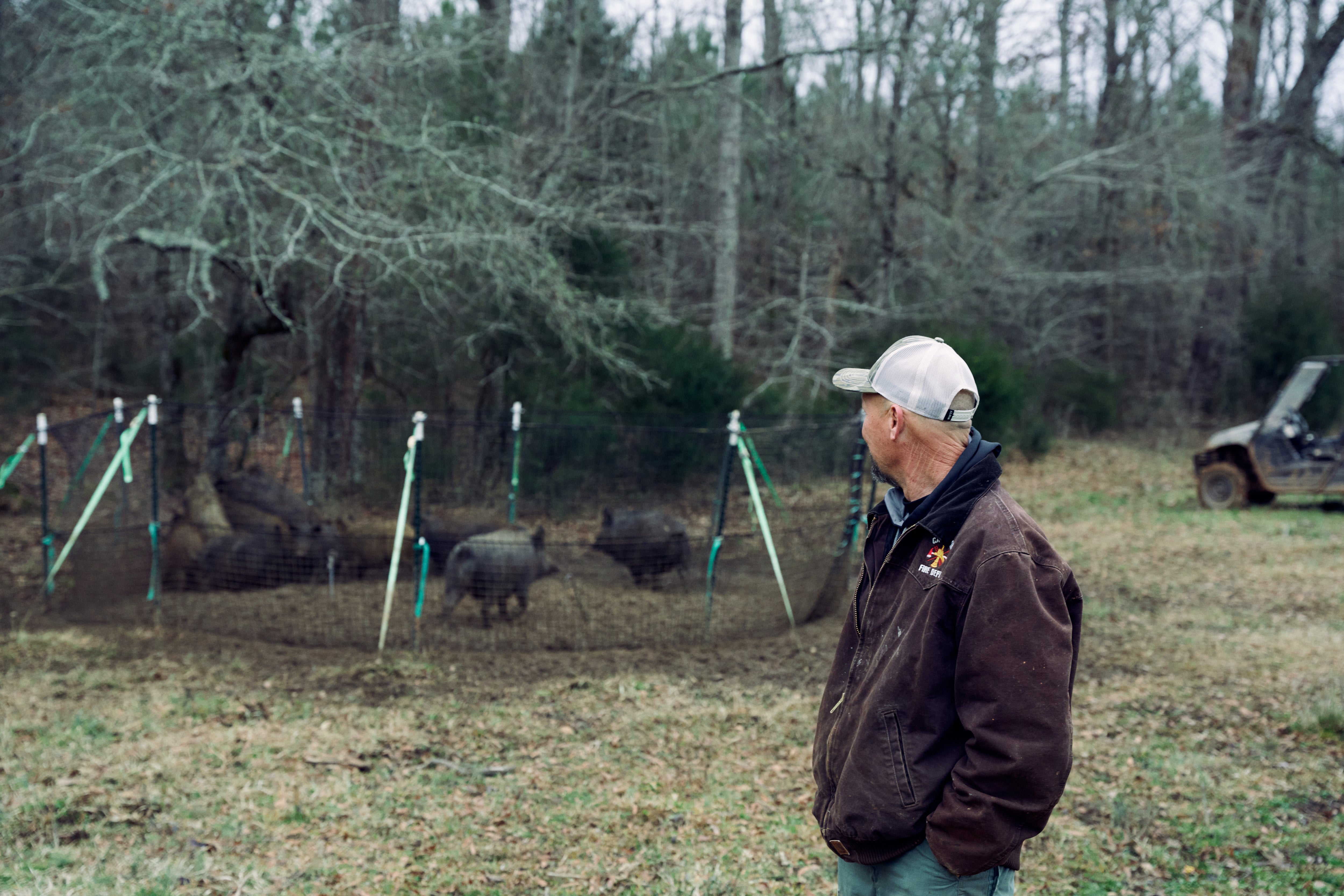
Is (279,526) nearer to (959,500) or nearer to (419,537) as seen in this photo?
(419,537)

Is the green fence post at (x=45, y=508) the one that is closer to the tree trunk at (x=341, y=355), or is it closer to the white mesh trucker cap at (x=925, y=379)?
the tree trunk at (x=341, y=355)

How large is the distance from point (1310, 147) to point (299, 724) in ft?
70.7

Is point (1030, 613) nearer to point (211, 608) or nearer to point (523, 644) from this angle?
point (523, 644)

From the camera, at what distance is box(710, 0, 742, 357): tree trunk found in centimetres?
1428

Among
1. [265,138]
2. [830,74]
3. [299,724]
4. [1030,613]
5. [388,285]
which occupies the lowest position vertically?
[299,724]

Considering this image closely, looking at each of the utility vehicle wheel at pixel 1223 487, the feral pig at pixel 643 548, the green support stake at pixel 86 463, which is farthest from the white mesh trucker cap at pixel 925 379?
the utility vehicle wheel at pixel 1223 487

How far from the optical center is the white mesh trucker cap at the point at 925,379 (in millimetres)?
1995

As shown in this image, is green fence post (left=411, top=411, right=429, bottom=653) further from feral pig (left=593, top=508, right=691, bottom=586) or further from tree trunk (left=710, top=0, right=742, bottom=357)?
tree trunk (left=710, top=0, right=742, bottom=357)

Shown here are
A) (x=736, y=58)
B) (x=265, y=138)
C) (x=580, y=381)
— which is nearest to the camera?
(x=265, y=138)

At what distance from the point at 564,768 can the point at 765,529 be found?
2631mm

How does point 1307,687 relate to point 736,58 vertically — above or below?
below

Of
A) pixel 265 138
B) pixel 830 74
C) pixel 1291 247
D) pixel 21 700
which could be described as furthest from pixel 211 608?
pixel 1291 247

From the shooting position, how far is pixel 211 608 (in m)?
7.44

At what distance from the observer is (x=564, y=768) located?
487cm
